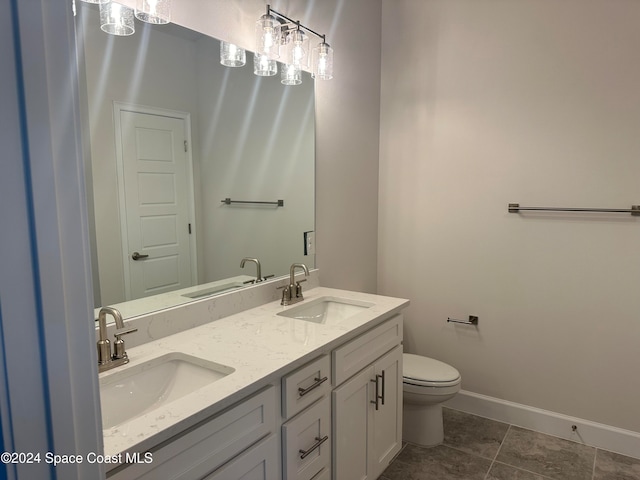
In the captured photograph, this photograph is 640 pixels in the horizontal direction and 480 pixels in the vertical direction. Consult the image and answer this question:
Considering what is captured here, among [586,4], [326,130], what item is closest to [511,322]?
[326,130]

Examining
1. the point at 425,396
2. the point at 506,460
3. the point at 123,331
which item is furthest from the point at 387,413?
the point at 123,331

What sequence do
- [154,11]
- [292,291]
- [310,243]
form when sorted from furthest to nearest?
1. [310,243]
2. [292,291]
3. [154,11]

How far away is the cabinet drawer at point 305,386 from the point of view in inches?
54.2

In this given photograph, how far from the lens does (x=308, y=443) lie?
1495mm

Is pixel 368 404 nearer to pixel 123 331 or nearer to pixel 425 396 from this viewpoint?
pixel 425 396

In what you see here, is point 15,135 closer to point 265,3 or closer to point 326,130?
point 265,3

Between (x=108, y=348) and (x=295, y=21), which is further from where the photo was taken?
(x=295, y=21)

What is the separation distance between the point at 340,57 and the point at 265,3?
0.63m

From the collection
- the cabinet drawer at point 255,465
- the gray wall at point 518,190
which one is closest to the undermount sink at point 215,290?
the cabinet drawer at point 255,465

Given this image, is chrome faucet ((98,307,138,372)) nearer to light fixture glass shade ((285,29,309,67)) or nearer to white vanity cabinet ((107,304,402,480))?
white vanity cabinet ((107,304,402,480))

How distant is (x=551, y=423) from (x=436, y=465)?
0.76 meters

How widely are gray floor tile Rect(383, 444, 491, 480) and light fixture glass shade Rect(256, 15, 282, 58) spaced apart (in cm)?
204

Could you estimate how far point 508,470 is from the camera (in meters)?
2.16

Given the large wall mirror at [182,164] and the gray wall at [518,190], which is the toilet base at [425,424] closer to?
the gray wall at [518,190]
